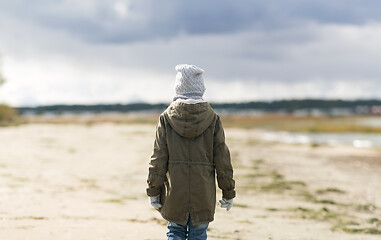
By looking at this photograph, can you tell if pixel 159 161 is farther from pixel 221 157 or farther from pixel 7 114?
pixel 7 114

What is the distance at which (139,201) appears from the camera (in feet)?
30.9

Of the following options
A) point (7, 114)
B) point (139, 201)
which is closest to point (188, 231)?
point (139, 201)

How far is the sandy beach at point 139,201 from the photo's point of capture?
6.92m

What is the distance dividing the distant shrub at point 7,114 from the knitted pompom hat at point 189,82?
40319 millimetres

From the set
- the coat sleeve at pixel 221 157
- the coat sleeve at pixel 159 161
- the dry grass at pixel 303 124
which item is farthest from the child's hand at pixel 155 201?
the dry grass at pixel 303 124

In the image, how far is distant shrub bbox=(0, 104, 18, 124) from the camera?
41.9 metres

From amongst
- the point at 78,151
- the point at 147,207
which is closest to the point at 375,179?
the point at 147,207

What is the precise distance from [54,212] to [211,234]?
2.80m

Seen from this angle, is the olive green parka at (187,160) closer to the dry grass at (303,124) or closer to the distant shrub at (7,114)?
the distant shrub at (7,114)

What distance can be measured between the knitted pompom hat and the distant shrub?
40.3m

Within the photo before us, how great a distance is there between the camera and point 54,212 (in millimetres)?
7703

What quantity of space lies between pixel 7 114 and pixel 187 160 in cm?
4199

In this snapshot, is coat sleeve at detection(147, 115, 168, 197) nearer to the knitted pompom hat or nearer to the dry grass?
the knitted pompom hat

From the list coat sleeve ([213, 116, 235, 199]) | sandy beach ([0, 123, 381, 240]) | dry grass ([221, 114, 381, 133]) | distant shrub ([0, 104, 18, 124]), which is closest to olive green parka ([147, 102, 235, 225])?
coat sleeve ([213, 116, 235, 199])
